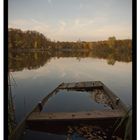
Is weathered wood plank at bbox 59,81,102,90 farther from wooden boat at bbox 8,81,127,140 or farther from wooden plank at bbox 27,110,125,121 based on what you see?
wooden plank at bbox 27,110,125,121

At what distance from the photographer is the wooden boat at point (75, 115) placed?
5.48ft

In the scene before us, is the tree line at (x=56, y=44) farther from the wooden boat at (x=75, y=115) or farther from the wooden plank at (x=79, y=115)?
the wooden plank at (x=79, y=115)

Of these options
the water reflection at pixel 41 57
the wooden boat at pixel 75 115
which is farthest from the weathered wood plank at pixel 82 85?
the water reflection at pixel 41 57

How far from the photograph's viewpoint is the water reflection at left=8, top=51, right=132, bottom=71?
1663 millimetres

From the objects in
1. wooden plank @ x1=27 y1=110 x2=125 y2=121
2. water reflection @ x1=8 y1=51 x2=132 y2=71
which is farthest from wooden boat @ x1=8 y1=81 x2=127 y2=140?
water reflection @ x1=8 y1=51 x2=132 y2=71

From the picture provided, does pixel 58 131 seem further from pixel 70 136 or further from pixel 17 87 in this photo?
pixel 17 87

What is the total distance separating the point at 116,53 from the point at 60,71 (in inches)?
10.8

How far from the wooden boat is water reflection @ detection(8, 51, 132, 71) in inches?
5.0

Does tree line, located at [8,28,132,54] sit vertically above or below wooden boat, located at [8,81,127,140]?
above

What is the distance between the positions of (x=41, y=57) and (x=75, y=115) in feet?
1.01

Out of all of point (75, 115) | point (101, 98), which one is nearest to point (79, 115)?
point (75, 115)

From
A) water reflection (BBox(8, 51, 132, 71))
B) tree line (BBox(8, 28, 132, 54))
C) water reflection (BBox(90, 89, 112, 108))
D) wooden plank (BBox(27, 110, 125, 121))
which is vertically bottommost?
wooden plank (BBox(27, 110, 125, 121))

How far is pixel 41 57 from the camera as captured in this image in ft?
5.46

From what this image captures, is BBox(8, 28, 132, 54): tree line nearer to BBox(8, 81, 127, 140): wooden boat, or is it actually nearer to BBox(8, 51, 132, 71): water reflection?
BBox(8, 51, 132, 71): water reflection
